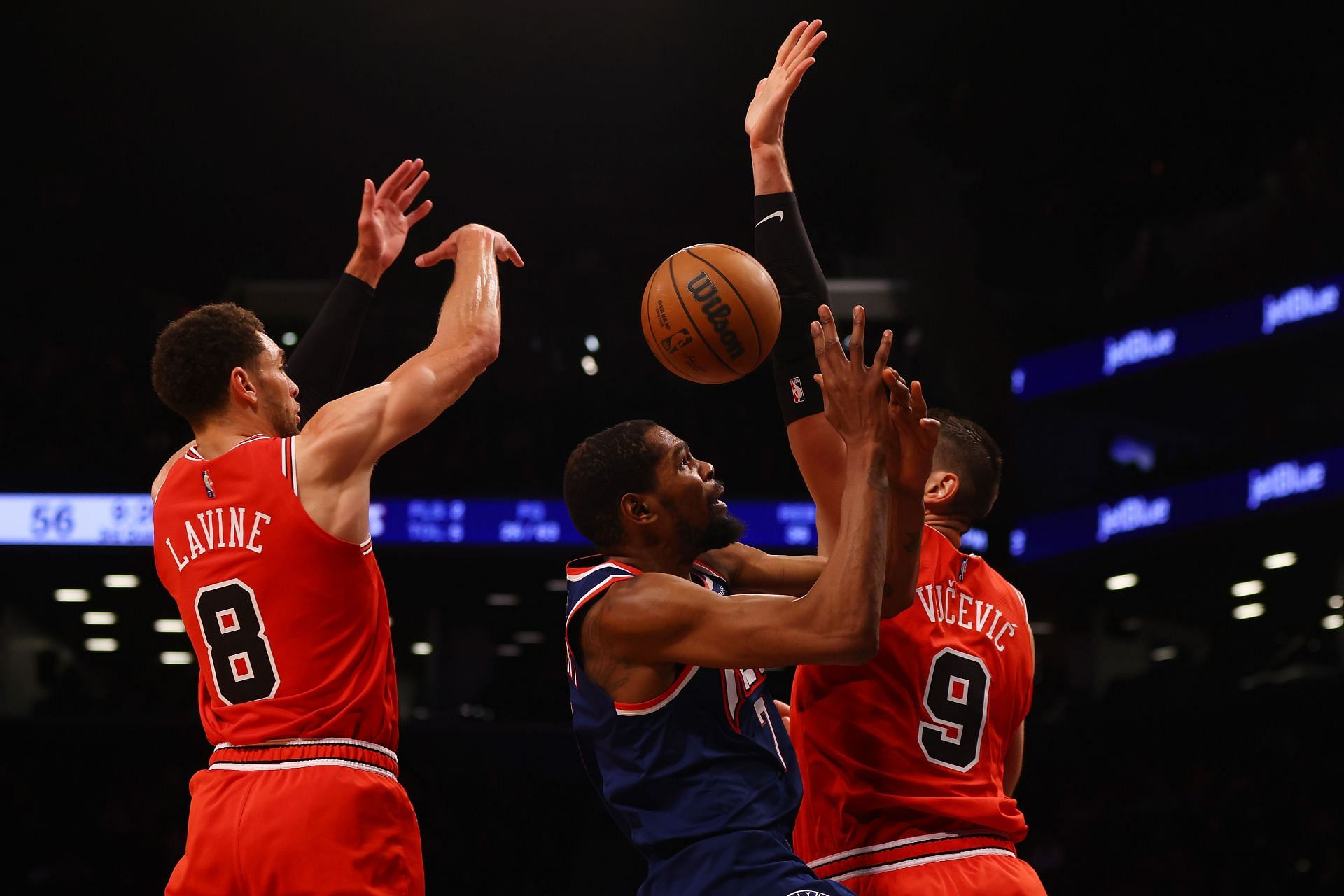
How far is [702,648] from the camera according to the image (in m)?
2.61

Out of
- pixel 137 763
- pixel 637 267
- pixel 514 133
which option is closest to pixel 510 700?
pixel 137 763

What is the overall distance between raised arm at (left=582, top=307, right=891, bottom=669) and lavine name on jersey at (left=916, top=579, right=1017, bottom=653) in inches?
20.2

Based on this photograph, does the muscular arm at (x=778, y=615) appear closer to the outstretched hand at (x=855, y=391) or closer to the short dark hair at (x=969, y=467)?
the outstretched hand at (x=855, y=391)

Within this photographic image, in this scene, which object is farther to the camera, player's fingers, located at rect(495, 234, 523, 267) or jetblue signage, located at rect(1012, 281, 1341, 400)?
jetblue signage, located at rect(1012, 281, 1341, 400)

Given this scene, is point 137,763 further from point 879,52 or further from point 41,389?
point 879,52

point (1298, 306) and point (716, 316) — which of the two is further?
point (1298, 306)

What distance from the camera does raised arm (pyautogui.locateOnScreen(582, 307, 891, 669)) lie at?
2562mm

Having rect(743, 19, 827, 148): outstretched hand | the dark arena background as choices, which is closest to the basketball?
rect(743, 19, 827, 148): outstretched hand

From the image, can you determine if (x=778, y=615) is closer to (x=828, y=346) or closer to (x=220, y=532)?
(x=828, y=346)

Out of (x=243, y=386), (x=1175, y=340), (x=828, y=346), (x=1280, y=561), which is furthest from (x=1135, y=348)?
(x=243, y=386)

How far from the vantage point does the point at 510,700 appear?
596 inches

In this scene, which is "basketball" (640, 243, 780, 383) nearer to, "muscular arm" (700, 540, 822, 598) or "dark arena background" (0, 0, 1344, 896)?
"muscular arm" (700, 540, 822, 598)

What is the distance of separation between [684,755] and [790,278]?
132cm

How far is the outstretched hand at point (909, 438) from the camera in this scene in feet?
8.95
